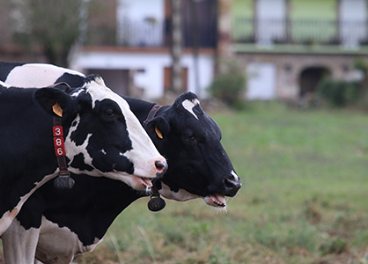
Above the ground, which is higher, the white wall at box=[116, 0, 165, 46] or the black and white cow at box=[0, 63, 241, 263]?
the white wall at box=[116, 0, 165, 46]

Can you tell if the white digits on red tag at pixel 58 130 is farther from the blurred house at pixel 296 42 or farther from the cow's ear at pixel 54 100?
the blurred house at pixel 296 42

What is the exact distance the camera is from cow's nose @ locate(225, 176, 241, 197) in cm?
334

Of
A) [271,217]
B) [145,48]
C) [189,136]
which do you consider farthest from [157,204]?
[145,48]

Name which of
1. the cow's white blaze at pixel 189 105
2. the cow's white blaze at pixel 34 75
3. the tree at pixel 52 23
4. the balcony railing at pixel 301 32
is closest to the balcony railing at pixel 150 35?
the balcony railing at pixel 301 32

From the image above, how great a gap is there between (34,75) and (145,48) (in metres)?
17.7

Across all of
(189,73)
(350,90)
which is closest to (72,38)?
(189,73)

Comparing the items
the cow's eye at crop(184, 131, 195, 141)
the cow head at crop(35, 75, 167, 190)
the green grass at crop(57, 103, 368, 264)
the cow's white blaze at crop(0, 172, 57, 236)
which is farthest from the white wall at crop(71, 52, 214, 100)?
the cow head at crop(35, 75, 167, 190)

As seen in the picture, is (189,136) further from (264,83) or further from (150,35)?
(264,83)

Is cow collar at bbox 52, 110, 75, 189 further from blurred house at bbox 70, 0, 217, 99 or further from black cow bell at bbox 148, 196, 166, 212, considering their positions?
blurred house at bbox 70, 0, 217, 99

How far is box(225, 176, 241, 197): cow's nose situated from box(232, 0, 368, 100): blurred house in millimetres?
20046

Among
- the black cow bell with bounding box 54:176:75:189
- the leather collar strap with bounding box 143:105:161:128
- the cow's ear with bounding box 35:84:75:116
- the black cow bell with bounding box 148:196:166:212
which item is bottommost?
the black cow bell with bounding box 148:196:166:212

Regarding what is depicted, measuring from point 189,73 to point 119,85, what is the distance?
2924mm

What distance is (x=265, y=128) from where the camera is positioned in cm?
1509

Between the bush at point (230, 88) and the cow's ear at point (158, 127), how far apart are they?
16208mm
